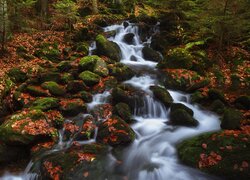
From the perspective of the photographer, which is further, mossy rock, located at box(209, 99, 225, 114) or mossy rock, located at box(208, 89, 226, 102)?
mossy rock, located at box(208, 89, 226, 102)

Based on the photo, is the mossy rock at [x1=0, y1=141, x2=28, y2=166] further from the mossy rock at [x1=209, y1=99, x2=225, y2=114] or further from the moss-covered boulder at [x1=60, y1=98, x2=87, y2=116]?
the mossy rock at [x1=209, y1=99, x2=225, y2=114]

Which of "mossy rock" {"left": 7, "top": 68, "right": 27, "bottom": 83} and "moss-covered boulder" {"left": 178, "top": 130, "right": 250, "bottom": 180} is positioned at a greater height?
"mossy rock" {"left": 7, "top": 68, "right": 27, "bottom": 83}

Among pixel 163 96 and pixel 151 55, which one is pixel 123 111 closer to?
pixel 163 96

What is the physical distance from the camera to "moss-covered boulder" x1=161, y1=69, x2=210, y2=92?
11336mm

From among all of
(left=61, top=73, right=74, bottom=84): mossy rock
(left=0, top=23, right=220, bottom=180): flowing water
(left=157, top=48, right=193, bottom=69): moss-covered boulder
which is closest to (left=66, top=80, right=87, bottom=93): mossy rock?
(left=61, top=73, right=74, bottom=84): mossy rock

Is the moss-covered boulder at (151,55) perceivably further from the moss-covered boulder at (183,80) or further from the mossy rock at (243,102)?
→ the mossy rock at (243,102)

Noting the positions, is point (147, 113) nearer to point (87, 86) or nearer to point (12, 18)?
point (87, 86)

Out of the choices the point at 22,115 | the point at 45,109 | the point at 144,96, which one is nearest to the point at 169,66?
the point at 144,96

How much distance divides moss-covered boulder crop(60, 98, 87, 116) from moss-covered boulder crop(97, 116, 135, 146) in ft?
4.25

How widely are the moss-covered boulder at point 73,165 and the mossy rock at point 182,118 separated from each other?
10.4 ft

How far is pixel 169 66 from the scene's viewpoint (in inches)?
515

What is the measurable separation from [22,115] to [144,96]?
4.63 meters

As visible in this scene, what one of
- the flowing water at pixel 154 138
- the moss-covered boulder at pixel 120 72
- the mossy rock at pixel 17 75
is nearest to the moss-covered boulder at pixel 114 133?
the flowing water at pixel 154 138

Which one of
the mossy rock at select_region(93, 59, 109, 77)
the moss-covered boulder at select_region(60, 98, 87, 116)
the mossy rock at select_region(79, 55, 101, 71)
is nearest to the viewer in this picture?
the moss-covered boulder at select_region(60, 98, 87, 116)
